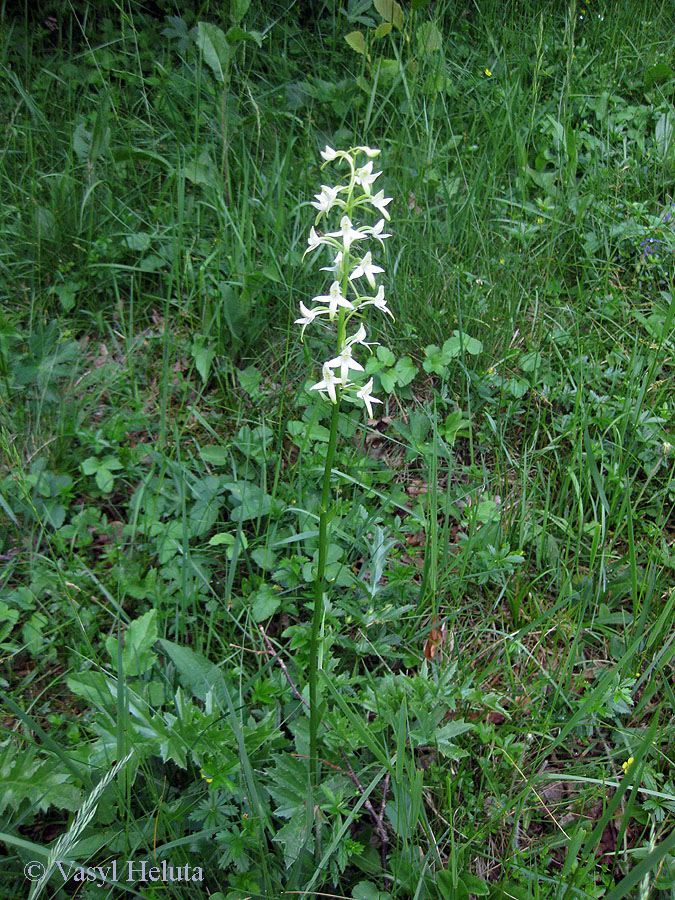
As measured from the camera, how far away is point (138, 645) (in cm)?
187

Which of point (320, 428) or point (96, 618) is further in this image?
point (320, 428)

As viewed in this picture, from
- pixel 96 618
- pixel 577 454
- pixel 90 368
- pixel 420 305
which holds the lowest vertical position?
pixel 96 618

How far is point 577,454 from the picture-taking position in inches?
93.7

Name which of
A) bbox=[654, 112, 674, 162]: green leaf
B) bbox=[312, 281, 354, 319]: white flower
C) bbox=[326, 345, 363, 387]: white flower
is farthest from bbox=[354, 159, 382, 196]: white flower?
bbox=[654, 112, 674, 162]: green leaf

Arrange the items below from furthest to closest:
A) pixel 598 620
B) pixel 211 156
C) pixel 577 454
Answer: pixel 211 156
pixel 577 454
pixel 598 620

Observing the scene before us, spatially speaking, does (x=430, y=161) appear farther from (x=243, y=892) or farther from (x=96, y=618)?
(x=243, y=892)

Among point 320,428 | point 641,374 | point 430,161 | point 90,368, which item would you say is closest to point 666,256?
point 641,374

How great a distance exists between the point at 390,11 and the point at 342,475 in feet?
7.54

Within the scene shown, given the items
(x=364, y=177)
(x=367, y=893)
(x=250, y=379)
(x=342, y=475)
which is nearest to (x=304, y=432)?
(x=342, y=475)

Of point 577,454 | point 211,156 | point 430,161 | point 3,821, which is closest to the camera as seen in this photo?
point 3,821

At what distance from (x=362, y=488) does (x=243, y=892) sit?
137 centimetres

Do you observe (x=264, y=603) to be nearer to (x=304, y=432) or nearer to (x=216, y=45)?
(x=304, y=432)
